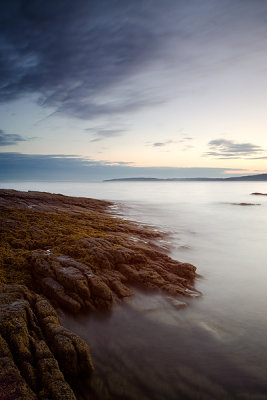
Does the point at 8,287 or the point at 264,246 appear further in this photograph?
the point at 264,246

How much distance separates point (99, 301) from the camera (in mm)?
8211

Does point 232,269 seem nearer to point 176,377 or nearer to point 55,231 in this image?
point 176,377

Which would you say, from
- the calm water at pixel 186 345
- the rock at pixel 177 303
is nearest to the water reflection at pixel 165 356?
the calm water at pixel 186 345

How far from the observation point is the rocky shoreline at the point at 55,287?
469 cm

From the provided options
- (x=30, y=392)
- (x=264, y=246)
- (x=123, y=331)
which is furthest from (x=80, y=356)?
(x=264, y=246)

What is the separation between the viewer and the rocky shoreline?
185 inches

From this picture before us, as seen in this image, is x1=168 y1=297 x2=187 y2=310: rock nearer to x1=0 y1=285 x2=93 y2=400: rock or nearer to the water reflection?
the water reflection

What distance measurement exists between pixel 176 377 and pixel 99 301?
321 cm

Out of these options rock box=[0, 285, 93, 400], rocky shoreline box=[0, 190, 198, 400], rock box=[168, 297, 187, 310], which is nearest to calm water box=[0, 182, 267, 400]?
rock box=[168, 297, 187, 310]

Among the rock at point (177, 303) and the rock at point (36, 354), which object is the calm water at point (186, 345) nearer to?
the rock at point (177, 303)

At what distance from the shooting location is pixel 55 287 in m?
8.04

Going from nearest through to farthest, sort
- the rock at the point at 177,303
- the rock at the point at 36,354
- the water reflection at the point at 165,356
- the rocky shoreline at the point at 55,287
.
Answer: the rock at the point at 36,354, the rocky shoreline at the point at 55,287, the water reflection at the point at 165,356, the rock at the point at 177,303

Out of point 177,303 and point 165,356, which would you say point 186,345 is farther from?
point 177,303

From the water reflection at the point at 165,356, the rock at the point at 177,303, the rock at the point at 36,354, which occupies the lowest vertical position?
the water reflection at the point at 165,356
